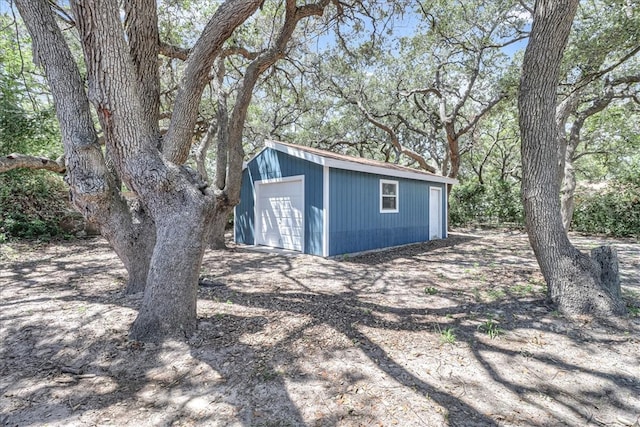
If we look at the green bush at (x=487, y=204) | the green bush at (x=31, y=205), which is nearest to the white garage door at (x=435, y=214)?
the green bush at (x=487, y=204)

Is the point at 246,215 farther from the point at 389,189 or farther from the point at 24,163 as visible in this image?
the point at 24,163

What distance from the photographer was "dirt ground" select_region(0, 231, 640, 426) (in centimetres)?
200

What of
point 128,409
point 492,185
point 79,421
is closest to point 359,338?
point 128,409

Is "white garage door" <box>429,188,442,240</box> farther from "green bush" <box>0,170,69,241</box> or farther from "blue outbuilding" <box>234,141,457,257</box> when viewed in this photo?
"green bush" <box>0,170,69,241</box>

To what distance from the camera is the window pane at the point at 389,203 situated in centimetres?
876

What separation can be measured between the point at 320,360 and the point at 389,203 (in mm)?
6793

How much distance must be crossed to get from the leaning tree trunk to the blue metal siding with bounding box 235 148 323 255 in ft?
14.1

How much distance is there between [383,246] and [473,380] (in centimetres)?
642

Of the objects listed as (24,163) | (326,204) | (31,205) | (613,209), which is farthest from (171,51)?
(613,209)

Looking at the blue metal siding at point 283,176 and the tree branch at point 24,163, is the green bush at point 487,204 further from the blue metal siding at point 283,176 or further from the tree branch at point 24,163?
the tree branch at point 24,163

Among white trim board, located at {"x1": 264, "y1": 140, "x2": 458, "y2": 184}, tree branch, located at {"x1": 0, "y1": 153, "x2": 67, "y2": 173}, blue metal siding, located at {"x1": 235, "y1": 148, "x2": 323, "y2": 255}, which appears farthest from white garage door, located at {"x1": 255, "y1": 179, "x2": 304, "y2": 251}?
tree branch, located at {"x1": 0, "y1": 153, "x2": 67, "y2": 173}

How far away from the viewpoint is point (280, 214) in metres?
8.51

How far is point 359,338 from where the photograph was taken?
117 inches

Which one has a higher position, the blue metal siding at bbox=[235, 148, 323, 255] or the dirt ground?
the blue metal siding at bbox=[235, 148, 323, 255]
